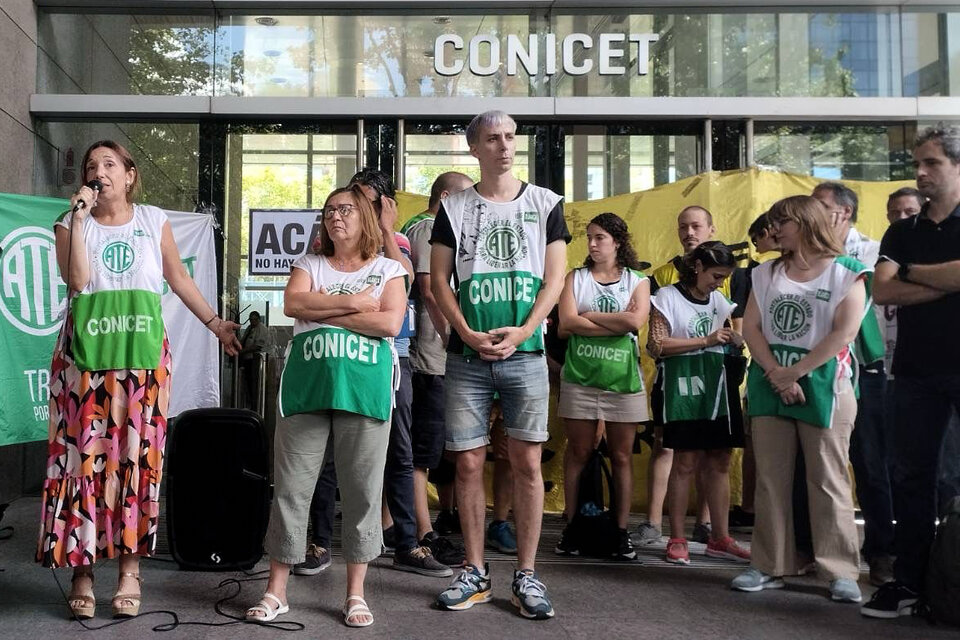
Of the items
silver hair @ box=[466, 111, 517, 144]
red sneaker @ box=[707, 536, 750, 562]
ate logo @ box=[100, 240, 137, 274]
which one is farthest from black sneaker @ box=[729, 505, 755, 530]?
ate logo @ box=[100, 240, 137, 274]

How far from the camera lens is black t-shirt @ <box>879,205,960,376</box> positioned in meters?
3.61

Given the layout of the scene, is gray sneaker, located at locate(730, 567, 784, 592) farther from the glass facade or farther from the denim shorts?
the glass facade

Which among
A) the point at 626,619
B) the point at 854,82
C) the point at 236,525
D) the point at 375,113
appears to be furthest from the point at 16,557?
the point at 854,82

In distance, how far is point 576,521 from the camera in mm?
4777

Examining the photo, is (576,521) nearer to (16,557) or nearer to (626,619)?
(626,619)

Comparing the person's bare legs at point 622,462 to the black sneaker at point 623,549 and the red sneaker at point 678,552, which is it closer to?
the black sneaker at point 623,549

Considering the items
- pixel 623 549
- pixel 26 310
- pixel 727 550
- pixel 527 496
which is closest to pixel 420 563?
pixel 527 496

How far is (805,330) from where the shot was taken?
400 centimetres

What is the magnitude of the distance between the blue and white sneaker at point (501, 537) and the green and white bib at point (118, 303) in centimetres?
221

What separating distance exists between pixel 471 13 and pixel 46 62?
341 centimetres

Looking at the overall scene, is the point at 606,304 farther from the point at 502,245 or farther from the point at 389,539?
the point at 389,539

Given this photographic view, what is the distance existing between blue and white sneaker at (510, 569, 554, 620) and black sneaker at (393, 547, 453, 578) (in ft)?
2.11

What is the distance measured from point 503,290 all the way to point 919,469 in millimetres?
1864

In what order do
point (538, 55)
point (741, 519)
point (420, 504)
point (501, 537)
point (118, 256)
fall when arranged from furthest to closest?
point (538, 55), point (741, 519), point (501, 537), point (420, 504), point (118, 256)
